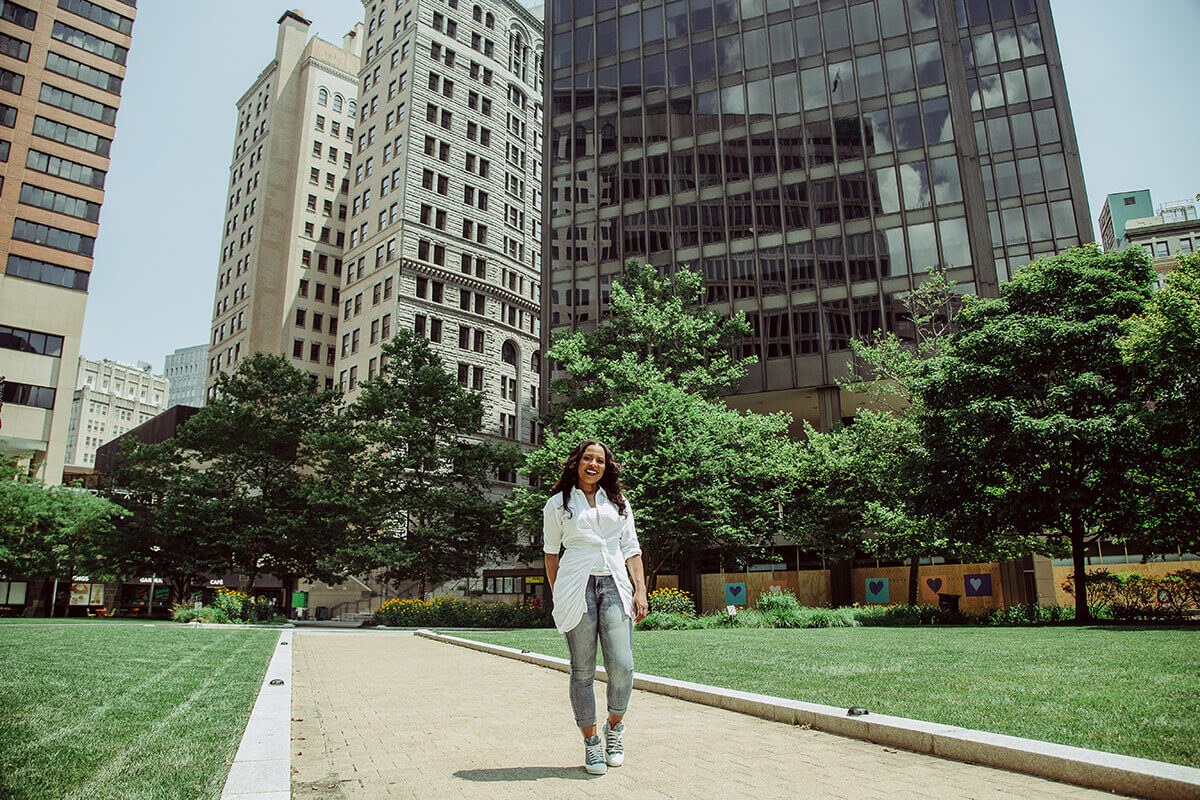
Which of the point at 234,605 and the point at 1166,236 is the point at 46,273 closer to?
the point at 234,605

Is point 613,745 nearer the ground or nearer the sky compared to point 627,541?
nearer the ground

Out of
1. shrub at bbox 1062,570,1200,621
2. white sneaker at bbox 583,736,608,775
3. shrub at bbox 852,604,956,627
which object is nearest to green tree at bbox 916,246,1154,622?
shrub at bbox 1062,570,1200,621

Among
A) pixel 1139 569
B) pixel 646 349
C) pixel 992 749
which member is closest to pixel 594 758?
pixel 992 749

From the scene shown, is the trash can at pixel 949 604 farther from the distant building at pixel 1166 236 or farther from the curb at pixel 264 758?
the distant building at pixel 1166 236

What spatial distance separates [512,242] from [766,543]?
4652cm

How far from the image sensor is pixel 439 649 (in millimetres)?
17781

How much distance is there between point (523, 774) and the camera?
4.75 metres

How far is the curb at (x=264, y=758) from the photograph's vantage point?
3987 mm

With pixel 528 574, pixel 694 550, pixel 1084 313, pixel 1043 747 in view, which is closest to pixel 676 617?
pixel 694 550

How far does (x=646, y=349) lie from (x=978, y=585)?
55.1 ft

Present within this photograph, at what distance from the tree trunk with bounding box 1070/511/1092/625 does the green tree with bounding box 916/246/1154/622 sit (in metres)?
0.04

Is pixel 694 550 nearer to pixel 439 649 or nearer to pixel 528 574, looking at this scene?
pixel 439 649

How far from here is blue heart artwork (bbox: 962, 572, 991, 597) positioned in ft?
95.8

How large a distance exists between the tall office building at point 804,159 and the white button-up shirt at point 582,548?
3616 centimetres
